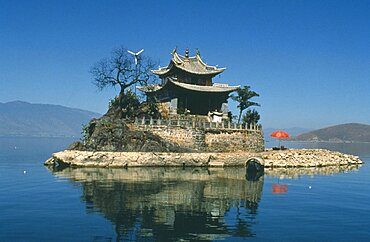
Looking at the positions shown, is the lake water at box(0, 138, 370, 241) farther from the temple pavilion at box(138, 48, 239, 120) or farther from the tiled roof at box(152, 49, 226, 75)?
the tiled roof at box(152, 49, 226, 75)

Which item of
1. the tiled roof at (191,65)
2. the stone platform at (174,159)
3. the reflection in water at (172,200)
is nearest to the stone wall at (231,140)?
the stone platform at (174,159)

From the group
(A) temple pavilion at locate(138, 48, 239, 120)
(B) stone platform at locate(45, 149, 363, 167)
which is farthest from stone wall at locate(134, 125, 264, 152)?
(A) temple pavilion at locate(138, 48, 239, 120)

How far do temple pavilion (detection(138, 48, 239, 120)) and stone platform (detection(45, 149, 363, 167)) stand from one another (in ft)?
35.8

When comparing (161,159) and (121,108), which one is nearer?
(161,159)

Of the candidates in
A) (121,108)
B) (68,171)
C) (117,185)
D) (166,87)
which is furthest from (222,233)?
(166,87)

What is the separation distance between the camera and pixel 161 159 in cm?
4897

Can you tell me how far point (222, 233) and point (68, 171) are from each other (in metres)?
29.9

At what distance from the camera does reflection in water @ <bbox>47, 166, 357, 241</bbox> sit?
65.0 ft

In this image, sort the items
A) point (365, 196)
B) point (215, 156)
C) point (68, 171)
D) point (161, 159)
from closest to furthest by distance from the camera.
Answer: point (365, 196), point (68, 171), point (161, 159), point (215, 156)

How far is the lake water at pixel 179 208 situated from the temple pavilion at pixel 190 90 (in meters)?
20.6

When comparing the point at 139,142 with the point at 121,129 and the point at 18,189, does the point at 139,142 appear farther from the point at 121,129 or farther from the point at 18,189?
the point at 18,189

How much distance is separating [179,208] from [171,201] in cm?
233

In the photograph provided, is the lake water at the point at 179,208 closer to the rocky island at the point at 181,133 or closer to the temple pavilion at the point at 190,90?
the rocky island at the point at 181,133

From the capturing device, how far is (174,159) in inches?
1955
